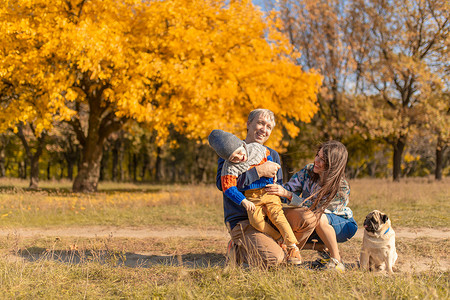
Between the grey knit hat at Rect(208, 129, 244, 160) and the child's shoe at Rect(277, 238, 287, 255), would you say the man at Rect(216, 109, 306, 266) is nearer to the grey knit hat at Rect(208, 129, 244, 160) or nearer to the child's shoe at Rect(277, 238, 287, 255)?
the child's shoe at Rect(277, 238, 287, 255)

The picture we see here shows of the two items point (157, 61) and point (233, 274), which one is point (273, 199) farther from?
point (157, 61)

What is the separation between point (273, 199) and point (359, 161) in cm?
3221

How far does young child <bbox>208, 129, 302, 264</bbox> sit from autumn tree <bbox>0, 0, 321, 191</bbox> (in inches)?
333

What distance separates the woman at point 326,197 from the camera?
402cm

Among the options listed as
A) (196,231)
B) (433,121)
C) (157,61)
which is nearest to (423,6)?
(433,121)

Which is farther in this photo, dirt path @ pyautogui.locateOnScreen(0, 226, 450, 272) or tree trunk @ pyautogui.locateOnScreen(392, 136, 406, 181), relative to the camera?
tree trunk @ pyautogui.locateOnScreen(392, 136, 406, 181)

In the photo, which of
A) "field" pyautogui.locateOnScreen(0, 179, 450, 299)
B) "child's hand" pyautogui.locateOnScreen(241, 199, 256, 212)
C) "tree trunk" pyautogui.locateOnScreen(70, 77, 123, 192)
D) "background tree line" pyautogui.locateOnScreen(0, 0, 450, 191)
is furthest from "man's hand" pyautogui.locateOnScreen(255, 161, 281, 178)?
"tree trunk" pyautogui.locateOnScreen(70, 77, 123, 192)

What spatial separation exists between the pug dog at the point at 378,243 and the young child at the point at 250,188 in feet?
2.67

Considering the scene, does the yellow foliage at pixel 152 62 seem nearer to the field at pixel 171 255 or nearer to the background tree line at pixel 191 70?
the background tree line at pixel 191 70

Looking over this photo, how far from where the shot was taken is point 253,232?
4.09 meters

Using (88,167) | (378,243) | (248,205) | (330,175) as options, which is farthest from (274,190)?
(88,167)

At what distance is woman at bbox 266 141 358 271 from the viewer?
4.02 metres

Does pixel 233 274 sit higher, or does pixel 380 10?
pixel 380 10

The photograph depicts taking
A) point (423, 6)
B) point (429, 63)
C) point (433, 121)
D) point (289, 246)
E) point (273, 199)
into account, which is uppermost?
point (423, 6)
